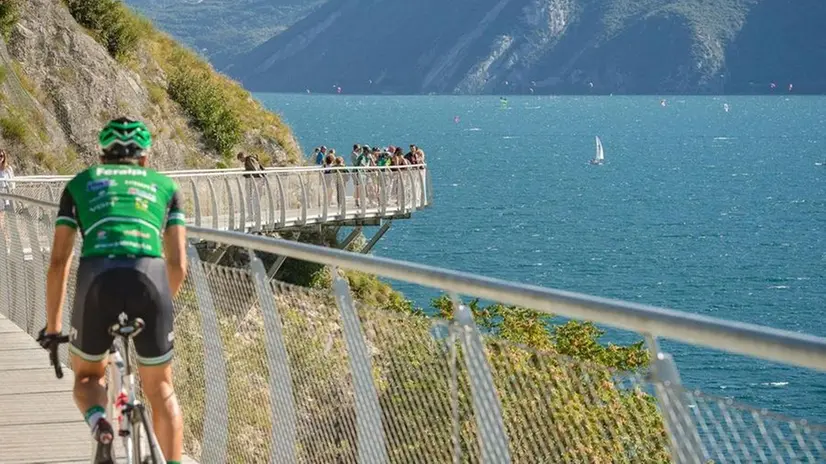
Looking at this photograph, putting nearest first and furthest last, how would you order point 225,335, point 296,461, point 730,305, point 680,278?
point 296,461 → point 225,335 → point 730,305 → point 680,278

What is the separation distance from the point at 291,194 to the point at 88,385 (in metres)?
35.3

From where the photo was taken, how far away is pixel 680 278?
239ft

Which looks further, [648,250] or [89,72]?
[648,250]

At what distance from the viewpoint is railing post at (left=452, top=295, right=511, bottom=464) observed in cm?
512

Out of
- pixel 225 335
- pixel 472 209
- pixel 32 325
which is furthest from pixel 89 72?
pixel 472 209

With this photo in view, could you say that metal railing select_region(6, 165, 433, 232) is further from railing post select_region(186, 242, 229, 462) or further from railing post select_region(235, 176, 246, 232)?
railing post select_region(186, 242, 229, 462)

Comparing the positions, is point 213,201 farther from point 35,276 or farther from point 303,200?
point 35,276

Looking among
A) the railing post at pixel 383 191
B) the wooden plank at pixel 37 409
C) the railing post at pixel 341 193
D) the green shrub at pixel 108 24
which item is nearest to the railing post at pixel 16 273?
the wooden plank at pixel 37 409

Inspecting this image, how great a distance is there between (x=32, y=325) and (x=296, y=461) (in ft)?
24.4

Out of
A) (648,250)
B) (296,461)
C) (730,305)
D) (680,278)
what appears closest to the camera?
(296,461)

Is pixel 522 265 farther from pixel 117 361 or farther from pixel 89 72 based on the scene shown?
pixel 117 361

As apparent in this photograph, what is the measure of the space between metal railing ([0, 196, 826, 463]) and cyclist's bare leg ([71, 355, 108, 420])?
95 cm

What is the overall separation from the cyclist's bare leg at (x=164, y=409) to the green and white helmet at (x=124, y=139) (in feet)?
2.81

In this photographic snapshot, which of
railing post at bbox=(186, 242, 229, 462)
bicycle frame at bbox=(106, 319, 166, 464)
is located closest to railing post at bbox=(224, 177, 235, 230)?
railing post at bbox=(186, 242, 229, 462)
